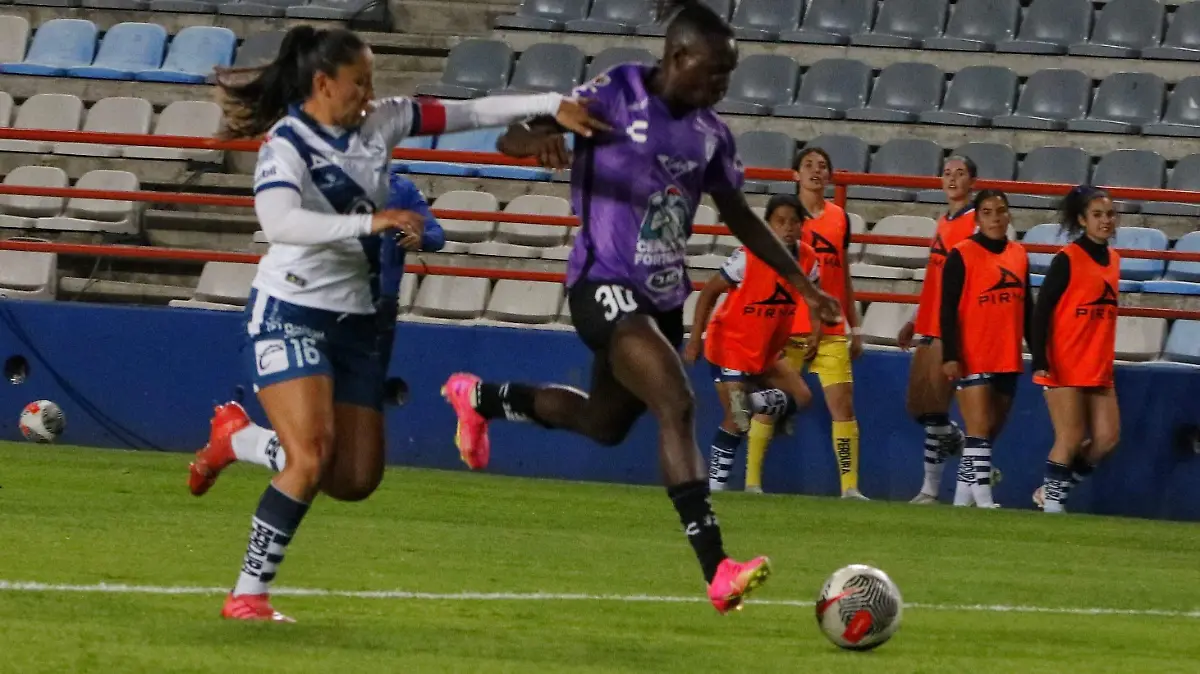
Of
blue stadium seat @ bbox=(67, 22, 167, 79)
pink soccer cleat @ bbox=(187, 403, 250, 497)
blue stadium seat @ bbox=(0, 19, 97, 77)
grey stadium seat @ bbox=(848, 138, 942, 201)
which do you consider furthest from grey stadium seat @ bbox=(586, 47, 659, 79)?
pink soccer cleat @ bbox=(187, 403, 250, 497)

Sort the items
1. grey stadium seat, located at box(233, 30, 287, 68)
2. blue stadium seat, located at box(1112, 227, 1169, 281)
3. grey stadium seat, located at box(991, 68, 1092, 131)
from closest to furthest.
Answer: blue stadium seat, located at box(1112, 227, 1169, 281)
grey stadium seat, located at box(991, 68, 1092, 131)
grey stadium seat, located at box(233, 30, 287, 68)

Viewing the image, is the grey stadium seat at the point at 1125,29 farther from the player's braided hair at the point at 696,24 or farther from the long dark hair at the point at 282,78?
the long dark hair at the point at 282,78

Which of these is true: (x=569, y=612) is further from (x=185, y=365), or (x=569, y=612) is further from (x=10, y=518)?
(x=185, y=365)

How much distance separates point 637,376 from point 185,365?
8.63 meters

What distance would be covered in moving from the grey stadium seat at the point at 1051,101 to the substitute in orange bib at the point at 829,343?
4351mm


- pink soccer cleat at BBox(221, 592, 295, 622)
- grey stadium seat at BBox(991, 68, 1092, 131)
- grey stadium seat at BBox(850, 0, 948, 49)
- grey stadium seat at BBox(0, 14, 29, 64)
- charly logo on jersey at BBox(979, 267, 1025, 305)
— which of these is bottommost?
grey stadium seat at BBox(0, 14, 29, 64)

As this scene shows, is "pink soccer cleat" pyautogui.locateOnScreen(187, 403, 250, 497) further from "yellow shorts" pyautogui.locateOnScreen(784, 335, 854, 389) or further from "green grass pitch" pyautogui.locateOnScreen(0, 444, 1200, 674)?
"yellow shorts" pyautogui.locateOnScreen(784, 335, 854, 389)

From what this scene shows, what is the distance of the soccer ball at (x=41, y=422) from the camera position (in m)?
14.7

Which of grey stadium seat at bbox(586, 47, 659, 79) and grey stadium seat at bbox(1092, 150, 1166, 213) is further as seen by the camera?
grey stadium seat at bbox(586, 47, 659, 79)

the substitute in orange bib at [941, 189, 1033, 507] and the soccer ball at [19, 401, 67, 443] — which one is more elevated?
the substitute in orange bib at [941, 189, 1033, 507]

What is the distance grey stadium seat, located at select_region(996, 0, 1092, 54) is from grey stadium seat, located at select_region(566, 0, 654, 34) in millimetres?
3519

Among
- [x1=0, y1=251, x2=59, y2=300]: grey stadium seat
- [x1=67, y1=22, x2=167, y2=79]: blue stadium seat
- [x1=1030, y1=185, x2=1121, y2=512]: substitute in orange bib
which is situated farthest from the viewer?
[x1=67, y1=22, x2=167, y2=79]: blue stadium seat

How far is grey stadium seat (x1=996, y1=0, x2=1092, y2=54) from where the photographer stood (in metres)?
18.8

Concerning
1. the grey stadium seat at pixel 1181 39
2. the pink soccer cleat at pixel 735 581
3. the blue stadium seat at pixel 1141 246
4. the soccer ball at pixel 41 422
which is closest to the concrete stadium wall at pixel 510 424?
the soccer ball at pixel 41 422
